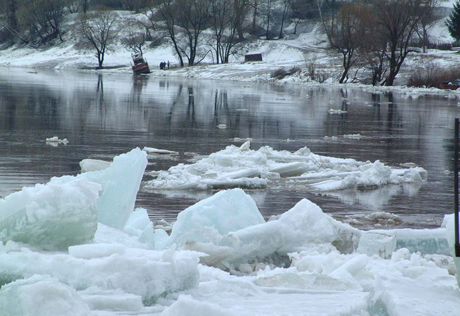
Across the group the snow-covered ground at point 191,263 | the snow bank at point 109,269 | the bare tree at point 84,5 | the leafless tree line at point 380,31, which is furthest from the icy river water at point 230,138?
the bare tree at point 84,5

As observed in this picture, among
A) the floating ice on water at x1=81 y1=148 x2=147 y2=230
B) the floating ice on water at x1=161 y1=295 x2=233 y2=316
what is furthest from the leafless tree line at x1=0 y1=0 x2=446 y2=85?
the floating ice on water at x1=161 y1=295 x2=233 y2=316

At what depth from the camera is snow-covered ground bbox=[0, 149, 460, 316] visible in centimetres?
322

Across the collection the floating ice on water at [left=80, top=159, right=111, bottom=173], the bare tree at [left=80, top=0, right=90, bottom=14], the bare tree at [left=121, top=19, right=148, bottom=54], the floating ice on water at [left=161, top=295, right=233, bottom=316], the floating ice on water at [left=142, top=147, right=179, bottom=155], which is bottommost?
the floating ice on water at [left=142, top=147, right=179, bottom=155]

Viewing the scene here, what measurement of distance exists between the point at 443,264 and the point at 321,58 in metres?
65.3

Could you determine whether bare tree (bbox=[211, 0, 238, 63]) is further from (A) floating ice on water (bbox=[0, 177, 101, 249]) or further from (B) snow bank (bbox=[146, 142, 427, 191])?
(A) floating ice on water (bbox=[0, 177, 101, 249])

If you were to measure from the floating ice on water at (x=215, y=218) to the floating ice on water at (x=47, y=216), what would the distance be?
1023mm

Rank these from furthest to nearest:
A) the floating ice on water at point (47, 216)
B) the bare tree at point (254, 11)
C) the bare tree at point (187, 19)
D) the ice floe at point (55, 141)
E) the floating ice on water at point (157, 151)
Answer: the bare tree at point (254, 11)
the bare tree at point (187, 19)
the ice floe at point (55, 141)
the floating ice on water at point (157, 151)
the floating ice on water at point (47, 216)

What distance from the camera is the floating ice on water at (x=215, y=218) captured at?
4801mm

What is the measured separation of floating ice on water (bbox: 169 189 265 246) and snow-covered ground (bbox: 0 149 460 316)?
0.03 feet

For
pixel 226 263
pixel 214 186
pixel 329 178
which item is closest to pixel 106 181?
pixel 226 263

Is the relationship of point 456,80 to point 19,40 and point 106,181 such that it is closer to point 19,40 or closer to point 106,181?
point 106,181

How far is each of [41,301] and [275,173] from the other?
7.00 m

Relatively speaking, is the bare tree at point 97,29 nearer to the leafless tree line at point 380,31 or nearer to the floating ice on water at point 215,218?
the leafless tree line at point 380,31

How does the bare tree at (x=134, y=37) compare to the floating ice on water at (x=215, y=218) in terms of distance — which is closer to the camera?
the floating ice on water at (x=215, y=218)
